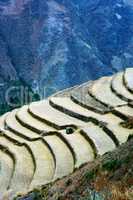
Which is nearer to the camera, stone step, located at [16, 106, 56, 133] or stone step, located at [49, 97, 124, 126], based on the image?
stone step, located at [49, 97, 124, 126]

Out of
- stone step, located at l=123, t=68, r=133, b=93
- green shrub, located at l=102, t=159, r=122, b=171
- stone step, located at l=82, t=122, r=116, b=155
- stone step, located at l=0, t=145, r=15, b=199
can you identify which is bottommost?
stone step, located at l=0, t=145, r=15, b=199

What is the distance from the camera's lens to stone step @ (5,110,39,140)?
719 inches

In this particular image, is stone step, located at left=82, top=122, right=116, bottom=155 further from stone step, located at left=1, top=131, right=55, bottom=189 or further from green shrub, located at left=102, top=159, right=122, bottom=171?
green shrub, located at left=102, top=159, right=122, bottom=171

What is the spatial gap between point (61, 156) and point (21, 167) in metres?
1.09

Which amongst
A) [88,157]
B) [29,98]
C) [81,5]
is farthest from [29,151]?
[81,5]

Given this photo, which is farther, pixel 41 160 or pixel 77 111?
pixel 77 111

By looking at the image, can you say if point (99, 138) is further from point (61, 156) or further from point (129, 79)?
point (129, 79)

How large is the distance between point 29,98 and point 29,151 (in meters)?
25.6

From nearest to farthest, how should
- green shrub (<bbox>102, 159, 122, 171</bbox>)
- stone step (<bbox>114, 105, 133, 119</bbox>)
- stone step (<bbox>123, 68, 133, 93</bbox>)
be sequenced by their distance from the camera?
green shrub (<bbox>102, 159, 122, 171</bbox>) < stone step (<bbox>114, 105, 133, 119</bbox>) < stone step (<bbox>123, 68, 133, 93</bbox>)

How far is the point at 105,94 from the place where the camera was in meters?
21.7

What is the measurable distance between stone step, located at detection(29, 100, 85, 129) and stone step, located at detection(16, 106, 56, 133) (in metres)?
0.15

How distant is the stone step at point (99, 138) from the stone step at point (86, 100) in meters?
1.50

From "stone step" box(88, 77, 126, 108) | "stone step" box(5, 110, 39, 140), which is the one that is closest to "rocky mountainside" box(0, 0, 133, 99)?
"stone step" box(88, 77, 126, 108)

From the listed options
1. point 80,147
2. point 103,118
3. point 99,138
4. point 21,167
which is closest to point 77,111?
point 103,118
